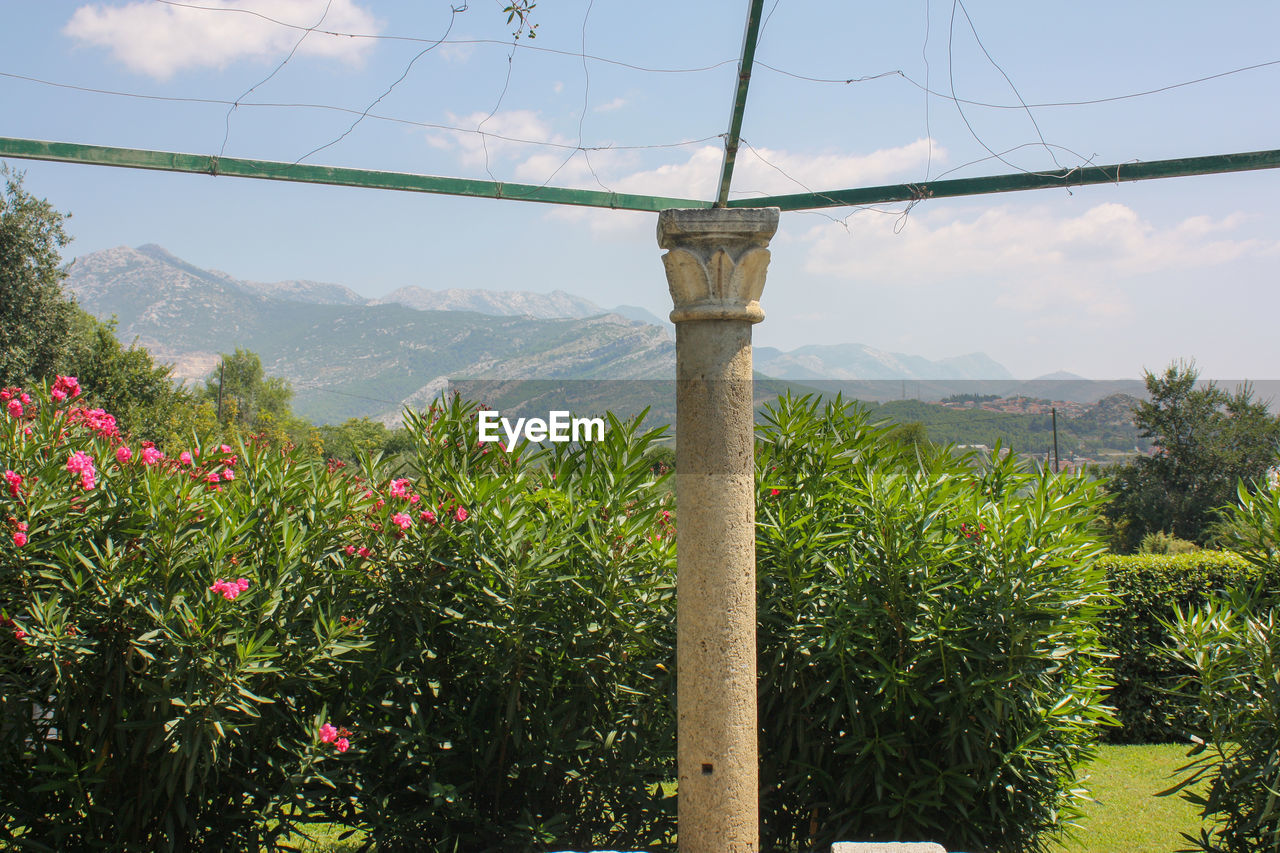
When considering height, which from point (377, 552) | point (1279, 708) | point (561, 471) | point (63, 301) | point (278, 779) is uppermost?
point (63, 301)

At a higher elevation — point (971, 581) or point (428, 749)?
point (971, 581)

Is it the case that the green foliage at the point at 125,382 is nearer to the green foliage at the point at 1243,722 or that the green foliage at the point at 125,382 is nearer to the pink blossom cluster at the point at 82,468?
the pink blossom cluster at the point at 82,468

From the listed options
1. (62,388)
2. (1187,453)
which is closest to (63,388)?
(62,388)

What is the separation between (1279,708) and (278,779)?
4101 millimetres

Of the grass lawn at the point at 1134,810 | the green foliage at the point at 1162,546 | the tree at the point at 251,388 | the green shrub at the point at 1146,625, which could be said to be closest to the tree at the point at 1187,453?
the green foliage at the point at 1162,546

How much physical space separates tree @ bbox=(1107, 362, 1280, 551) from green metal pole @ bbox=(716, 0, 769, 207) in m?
29.3

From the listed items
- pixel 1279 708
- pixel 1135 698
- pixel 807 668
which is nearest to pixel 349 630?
pixel 807 668

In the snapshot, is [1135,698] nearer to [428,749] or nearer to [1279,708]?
[1279,708]

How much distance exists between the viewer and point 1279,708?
11.0 ft

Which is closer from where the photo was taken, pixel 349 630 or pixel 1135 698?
pixel 349 630

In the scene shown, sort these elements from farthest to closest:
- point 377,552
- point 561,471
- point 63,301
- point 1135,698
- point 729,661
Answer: point 63,301
point 1135,698
point 561,471
point 377,552
point 729,661

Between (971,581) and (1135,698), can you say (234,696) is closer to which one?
(971,581)

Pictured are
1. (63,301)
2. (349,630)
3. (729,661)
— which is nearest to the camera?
(729,661)

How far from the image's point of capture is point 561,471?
4.04 meters
